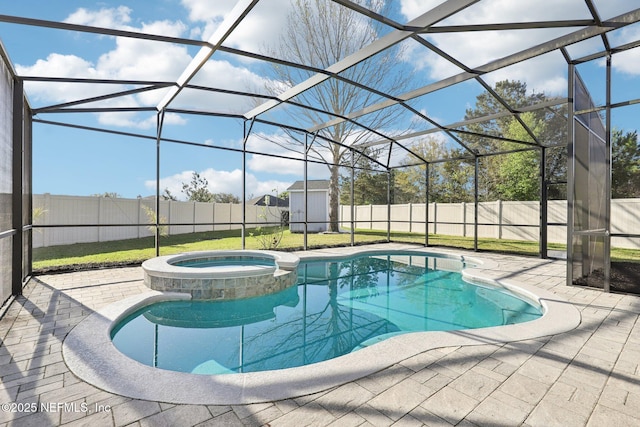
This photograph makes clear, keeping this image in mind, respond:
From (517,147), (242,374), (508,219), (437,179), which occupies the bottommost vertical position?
(242,374)

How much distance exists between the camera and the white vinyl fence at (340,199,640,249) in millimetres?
8828

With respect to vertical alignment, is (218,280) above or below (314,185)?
below

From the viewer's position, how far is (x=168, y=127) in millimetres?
7574

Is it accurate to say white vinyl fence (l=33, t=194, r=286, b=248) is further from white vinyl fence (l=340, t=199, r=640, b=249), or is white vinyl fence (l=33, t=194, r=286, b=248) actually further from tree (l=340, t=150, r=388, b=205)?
tree (l=340, t=150, r=388, b=205)

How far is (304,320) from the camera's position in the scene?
4.59m

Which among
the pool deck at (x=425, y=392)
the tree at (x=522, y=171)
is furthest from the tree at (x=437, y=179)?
the pool deck at (x=425, y=392)

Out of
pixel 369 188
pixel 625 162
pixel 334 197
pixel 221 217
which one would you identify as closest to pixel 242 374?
pixel 625 162

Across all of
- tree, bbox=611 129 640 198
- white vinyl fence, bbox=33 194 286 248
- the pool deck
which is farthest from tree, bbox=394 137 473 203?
the pool deck

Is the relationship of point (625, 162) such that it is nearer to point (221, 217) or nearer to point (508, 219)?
point (508, 219)

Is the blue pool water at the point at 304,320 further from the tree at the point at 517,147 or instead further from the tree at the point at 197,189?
the tree at the point at 197,189

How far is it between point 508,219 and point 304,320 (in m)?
12.0

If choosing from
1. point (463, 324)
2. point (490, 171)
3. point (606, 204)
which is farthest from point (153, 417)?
point (490, 171)

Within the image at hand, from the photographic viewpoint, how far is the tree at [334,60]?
13797mm

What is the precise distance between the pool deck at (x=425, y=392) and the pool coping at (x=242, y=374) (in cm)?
7
